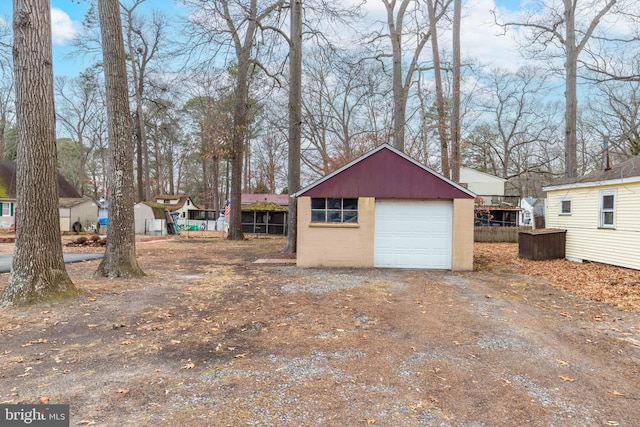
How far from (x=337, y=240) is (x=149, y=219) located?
20.1 metres

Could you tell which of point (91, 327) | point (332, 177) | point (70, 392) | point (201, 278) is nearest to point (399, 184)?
point (332, 177)

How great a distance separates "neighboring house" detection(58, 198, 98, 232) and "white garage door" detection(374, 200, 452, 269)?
879 inches

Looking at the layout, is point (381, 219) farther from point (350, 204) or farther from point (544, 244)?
point (544, 244)

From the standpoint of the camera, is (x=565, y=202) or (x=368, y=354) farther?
(x=565, y=202)

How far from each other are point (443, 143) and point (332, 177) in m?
8.13

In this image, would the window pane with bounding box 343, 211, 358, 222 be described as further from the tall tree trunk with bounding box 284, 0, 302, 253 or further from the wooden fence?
the wooden fence

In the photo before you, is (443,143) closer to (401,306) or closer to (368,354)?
(401,306)

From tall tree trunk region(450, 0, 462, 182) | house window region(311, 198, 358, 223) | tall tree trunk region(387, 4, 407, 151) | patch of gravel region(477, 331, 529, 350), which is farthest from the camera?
tall tree trunk region(387, 4, 407, 151)

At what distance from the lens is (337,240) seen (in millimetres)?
11281

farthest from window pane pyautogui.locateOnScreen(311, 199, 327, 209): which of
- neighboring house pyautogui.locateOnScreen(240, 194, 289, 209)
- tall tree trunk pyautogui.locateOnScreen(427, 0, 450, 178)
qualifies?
neighboring house pyautogui.locateOnScreen(240, 194, 289, 209)

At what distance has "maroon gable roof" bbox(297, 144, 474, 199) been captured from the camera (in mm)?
10984

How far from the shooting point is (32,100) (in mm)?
6320

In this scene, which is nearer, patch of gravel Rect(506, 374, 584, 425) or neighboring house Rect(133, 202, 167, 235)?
patch of gravel Rect(506, 374, 584, 425)

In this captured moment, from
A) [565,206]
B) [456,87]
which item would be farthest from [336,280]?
[456,87]
